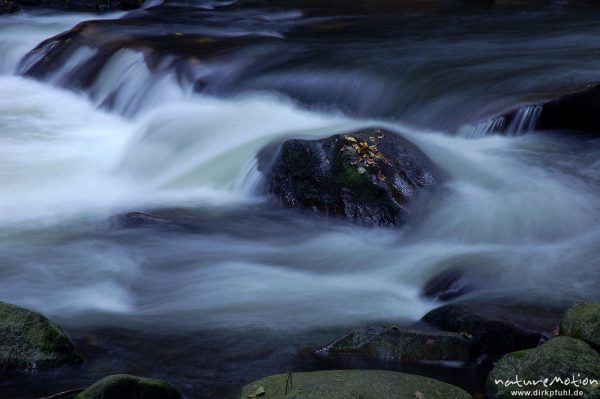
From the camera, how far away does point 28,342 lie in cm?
491

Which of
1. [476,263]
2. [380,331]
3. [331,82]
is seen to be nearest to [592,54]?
[331,82]

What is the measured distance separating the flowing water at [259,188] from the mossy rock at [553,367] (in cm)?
44

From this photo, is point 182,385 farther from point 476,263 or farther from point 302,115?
point 302,115

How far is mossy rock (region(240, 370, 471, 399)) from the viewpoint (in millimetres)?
4203

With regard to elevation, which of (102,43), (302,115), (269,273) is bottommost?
(269,273)

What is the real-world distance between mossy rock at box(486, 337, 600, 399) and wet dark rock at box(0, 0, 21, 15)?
15478mm

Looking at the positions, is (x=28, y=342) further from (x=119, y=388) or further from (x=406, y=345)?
(x=406, y=345)

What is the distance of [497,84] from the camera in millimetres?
9758

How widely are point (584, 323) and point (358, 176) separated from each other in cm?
311

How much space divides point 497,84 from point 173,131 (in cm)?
400

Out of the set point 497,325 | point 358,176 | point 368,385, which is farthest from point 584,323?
point 358,176

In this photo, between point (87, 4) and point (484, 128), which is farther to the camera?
point (87, 4)

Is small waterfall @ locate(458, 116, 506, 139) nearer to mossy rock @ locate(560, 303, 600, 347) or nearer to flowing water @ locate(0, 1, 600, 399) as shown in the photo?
flowing water @ locate(0, 1, 600, 399)

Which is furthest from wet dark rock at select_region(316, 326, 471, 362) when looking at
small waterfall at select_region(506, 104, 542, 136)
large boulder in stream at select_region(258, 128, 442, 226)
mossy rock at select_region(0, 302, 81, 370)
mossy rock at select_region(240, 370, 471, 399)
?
small waterfall at select_region(506, 104, 542, 136)
